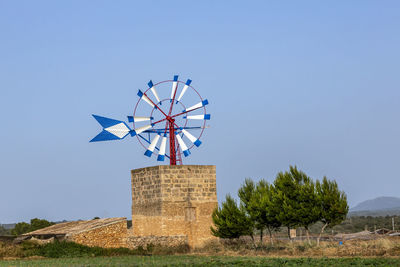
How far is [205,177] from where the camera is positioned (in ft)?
113

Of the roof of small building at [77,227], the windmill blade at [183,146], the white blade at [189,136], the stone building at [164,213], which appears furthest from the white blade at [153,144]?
the roof of small building at [77,227]

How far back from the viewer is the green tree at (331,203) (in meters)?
30.6

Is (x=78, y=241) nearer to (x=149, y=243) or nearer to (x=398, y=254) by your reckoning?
(x=149, y=243)

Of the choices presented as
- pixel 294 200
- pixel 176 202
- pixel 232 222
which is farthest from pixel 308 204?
pixel 176 202

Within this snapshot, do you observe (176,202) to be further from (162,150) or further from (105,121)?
(105,121)

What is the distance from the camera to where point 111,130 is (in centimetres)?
3372

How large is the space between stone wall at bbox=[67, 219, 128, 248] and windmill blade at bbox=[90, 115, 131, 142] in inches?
205

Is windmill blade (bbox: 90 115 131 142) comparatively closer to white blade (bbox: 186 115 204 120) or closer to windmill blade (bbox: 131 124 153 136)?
windmill blade (bbox: 131 124 153 136)

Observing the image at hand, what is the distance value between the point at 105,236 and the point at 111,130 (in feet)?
19.7

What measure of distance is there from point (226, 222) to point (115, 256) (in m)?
5.85

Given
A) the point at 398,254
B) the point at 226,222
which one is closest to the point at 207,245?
the point at 226,222

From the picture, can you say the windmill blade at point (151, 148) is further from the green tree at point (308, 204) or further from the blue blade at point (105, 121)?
the green tree at point (308, 204)

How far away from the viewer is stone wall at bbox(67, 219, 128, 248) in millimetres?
34188

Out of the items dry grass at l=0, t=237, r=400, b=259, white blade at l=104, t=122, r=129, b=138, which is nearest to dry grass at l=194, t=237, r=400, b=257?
dry grass at l=0, t=237, r=400, b=259
